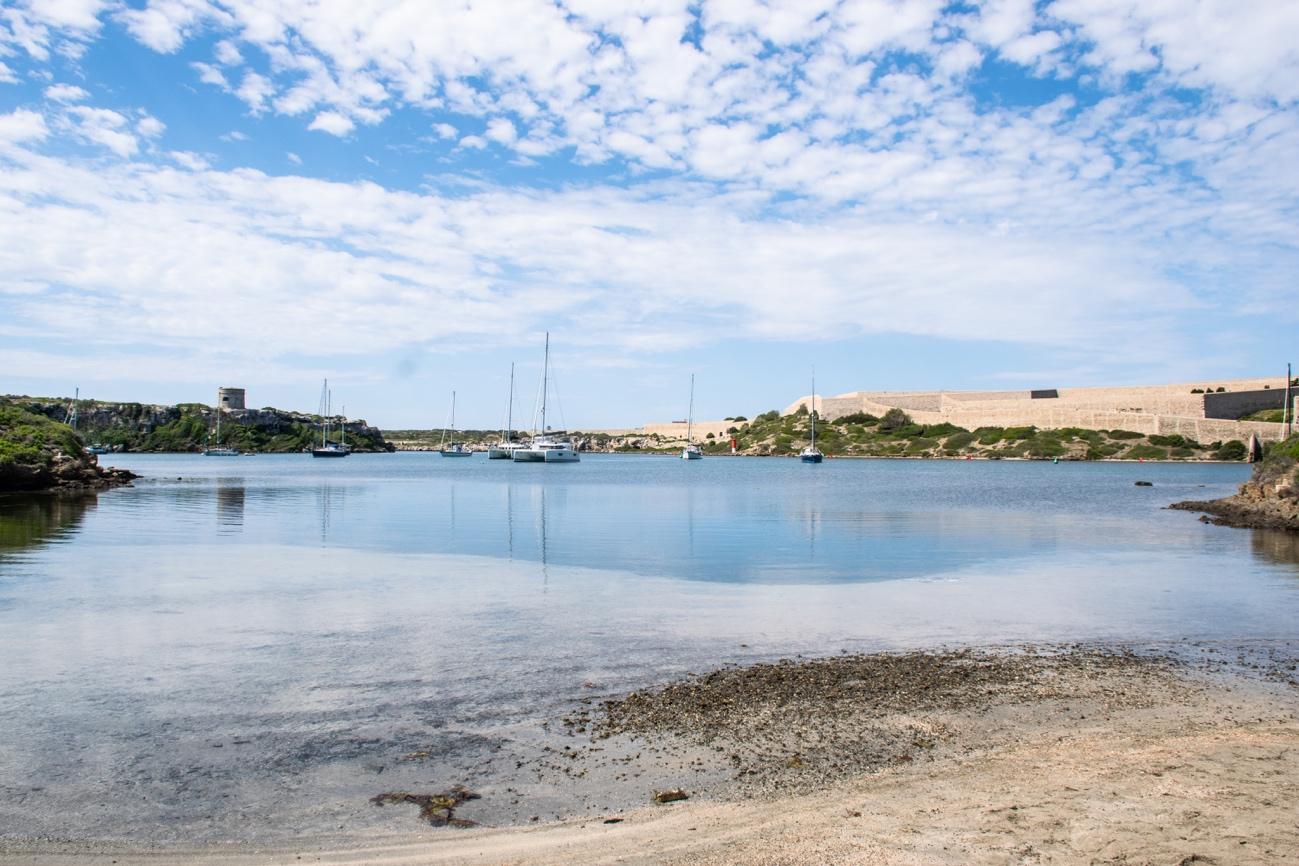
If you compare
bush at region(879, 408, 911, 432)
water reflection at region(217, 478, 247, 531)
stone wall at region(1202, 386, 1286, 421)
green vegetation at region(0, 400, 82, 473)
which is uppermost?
stone wall at region(1202, 386, 1286, 421)

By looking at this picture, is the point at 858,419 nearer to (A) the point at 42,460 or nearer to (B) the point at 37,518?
(A) the point at 42,460

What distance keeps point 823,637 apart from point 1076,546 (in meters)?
18.5

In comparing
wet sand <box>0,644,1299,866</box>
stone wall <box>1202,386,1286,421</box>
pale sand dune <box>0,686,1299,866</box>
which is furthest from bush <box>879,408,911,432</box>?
pale sand dune <box>0,686,1299,866</box>

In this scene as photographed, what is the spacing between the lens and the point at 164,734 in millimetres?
9312

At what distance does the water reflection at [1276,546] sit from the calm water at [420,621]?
0.73 ft

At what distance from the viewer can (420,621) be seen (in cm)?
1558

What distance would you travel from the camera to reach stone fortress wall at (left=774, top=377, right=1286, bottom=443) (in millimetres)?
134875

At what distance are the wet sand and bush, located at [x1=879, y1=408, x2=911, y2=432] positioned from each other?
16603cm

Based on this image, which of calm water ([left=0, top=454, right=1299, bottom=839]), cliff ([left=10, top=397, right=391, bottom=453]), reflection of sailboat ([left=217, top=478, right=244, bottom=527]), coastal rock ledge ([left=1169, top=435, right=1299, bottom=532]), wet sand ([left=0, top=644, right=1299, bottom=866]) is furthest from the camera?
cliff ([left=10, top=397, right=391, bottom=453])

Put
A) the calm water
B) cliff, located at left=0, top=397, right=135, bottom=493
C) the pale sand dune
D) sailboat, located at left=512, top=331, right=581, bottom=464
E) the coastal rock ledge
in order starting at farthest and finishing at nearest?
1. sailboat, located at left=512, top=331, right=581, bottom=464
2. cliff, located at left=0, top=397, right=135, bottom=493
3. the coastal rock ledge
4. the calm water
5. the pale sand dune

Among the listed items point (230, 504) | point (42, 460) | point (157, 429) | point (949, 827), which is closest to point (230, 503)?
point (230, 504)

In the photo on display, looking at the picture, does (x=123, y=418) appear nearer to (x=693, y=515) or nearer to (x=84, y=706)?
(x=693, y=515)

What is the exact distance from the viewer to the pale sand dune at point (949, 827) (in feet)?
20.7

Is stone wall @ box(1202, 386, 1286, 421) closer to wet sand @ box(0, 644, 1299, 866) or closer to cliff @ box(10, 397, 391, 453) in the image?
wet sand @ box(0, 644, 1299, 866)
